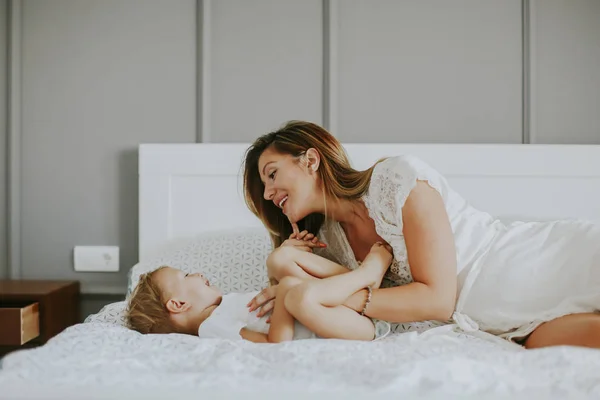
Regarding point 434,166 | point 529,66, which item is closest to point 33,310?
point 434,166

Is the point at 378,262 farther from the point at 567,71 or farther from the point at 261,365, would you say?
the point at 567,71

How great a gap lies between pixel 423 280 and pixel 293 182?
42 cm

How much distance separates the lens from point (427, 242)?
1.33 metres

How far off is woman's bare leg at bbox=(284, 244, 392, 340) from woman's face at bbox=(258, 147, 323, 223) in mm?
271

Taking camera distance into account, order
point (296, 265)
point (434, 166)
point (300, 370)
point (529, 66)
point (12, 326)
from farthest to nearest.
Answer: point (529, 66) < point (434, 166) < point (12, 326) < point (296, 265) < point (300, 370)

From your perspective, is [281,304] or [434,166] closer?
[281,304]

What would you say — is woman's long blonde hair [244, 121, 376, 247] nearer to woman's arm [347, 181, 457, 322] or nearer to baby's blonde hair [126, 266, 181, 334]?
woman's arm [347, 181, 457, 322]

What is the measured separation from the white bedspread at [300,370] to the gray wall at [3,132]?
1494 mm

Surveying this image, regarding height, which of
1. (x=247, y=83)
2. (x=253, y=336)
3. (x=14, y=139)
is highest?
(x=247, y=83)

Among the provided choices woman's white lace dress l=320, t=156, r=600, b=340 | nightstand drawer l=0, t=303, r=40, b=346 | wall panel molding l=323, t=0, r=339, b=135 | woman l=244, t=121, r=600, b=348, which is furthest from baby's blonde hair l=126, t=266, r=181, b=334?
wall panel molding l=323, t=0, r=339, b=135

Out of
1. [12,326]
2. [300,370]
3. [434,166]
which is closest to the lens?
[300,370]

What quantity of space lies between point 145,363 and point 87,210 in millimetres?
1549

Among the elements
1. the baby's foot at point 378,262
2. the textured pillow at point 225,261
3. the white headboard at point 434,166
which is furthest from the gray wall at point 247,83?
the baby's foot at point 378,262

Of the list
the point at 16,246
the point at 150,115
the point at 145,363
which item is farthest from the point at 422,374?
the point at 16,246
